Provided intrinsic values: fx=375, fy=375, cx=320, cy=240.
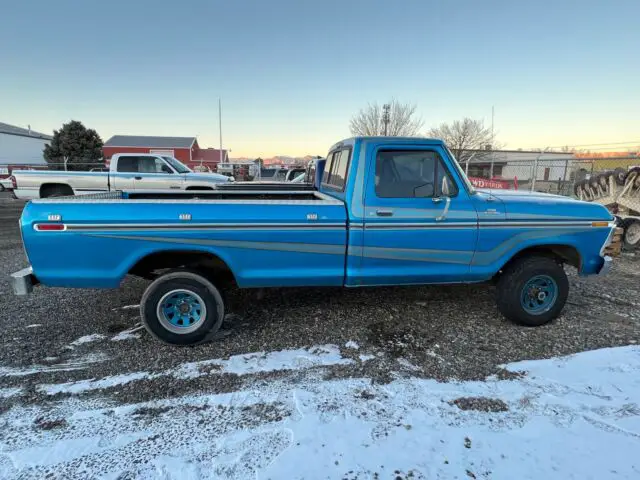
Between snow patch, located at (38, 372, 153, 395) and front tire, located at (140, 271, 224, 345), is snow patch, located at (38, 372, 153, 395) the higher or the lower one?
the lower one

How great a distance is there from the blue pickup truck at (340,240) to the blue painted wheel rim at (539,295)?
0.01 metres

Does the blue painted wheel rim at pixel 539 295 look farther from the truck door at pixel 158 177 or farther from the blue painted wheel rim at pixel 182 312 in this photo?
the truck door at pixel 158 177

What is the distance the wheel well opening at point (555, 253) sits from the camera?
4203mm

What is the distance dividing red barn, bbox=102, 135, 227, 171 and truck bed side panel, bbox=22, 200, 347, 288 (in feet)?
141

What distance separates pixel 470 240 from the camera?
392 cm

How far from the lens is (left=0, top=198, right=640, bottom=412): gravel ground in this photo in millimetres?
3264

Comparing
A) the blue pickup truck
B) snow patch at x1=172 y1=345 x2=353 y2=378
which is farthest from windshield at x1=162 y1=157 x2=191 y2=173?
snow patch at x1=172 y1=345 x2=353 y2=378

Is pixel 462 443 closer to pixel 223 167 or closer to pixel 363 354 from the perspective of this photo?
pixel 363 354

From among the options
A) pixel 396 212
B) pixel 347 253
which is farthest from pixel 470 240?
pixel 347 253

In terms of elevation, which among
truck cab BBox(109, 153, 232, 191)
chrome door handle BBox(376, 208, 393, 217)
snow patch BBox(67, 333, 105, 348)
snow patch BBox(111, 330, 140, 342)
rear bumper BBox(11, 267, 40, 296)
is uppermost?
truck cab BBox(109, 153, 232, 191)

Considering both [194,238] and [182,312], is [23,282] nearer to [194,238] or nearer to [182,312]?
[182,312]

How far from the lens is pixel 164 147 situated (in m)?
46.7

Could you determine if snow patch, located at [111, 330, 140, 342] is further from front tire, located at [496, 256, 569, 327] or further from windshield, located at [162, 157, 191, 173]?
windshield, located at [162, 157, 191, 173]

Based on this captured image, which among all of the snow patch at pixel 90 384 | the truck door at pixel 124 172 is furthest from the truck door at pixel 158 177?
the snow patch at pixel 90 384
